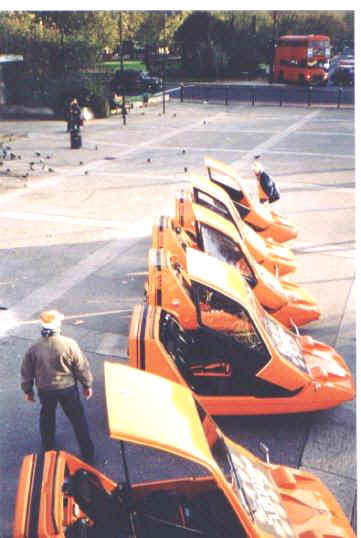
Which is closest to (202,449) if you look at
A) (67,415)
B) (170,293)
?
(67,415)

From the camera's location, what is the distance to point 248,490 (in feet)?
13.8

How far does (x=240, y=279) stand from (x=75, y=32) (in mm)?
28692

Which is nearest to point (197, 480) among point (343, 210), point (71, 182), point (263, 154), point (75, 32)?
point (343, 210)

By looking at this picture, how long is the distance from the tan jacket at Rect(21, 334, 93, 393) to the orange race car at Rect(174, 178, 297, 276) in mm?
4486

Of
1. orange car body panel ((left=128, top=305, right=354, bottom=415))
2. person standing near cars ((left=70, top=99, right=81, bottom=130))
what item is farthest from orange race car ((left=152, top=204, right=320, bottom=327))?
person standing near cars ((left=70, top=99, right=81, bottom=130))

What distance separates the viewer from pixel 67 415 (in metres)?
5.49

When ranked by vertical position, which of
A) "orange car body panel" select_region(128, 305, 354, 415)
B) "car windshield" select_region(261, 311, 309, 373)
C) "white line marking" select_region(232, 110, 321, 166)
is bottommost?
"orange car body panel" select_region(128, 305, 354, 415)

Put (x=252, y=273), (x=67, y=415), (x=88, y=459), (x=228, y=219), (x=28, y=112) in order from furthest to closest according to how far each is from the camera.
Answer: (x=28, y=112) → (x=228, y=219) → (x=252, y=273) → (x=88, y=459) → (x=67, y=415)

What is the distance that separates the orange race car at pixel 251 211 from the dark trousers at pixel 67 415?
640 centimetres

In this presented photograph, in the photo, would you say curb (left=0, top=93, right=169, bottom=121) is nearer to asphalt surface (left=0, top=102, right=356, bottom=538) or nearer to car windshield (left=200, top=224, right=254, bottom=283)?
asphalt surface (left=0, top=102, right=356, bottom=538)

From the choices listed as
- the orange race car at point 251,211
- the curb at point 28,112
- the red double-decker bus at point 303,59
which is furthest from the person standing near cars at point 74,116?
the red double-decker bus at point 303,59

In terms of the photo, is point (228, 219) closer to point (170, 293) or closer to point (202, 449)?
point (170, 293)

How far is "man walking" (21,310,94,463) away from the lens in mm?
5238

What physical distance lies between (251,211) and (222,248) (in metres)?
3.26
